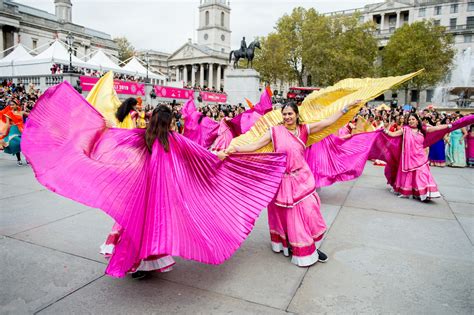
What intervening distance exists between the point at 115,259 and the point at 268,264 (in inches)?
59.3

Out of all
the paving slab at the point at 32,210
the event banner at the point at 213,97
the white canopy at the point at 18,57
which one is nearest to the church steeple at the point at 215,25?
the event banner at the point at 213,97

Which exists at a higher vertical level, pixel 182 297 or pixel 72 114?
pixel 72 114

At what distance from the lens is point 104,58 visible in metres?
30.0

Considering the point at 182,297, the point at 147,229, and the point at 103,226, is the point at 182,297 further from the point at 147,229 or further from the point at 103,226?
the point at 103,226

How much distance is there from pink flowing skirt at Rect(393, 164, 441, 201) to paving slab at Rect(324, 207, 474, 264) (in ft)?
3.53

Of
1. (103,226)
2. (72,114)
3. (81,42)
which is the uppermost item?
(81,42)

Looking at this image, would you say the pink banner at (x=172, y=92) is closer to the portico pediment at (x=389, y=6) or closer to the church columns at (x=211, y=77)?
the portico pediment at (x=389, y=6)

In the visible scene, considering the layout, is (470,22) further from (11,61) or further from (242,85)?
(11,61)

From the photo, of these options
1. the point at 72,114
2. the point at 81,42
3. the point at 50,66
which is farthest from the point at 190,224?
the point at 81,42

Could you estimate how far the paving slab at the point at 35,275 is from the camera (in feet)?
8.79

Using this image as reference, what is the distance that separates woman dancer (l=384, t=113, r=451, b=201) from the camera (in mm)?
6133

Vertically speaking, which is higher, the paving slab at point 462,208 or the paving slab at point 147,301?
the paving slab at point 462,208

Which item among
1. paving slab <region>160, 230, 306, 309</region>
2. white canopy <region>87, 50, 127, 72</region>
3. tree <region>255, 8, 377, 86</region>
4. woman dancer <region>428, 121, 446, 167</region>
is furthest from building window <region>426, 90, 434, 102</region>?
paving slab <region>160, 230, 306, 309</region>

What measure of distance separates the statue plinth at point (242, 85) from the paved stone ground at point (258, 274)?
68.6 ft
